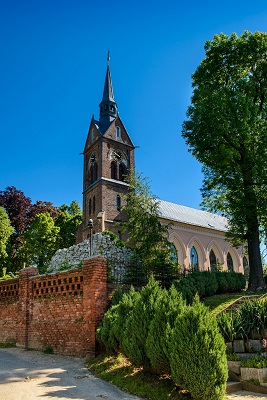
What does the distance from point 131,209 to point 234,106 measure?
706 cm

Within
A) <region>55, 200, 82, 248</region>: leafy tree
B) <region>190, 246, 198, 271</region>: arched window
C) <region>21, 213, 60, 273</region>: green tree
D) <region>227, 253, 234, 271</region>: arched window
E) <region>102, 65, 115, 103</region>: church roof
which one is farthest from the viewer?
<region>227, 253, 234, 271</region>: arched window

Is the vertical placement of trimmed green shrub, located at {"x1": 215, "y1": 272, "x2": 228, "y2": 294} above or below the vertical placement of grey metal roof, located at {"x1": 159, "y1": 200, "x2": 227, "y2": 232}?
below

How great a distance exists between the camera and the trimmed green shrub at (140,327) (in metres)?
7.52

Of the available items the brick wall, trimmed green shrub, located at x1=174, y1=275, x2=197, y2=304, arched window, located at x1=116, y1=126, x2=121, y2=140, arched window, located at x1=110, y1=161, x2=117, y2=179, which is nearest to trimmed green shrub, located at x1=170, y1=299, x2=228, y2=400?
the brick wall

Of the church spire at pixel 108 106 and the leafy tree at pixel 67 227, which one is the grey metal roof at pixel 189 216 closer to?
the leafy tree at pixel 67 227

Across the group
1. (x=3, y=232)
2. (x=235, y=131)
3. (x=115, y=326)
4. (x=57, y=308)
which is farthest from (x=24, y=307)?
(x=3, y=232)

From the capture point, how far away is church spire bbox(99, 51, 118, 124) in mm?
36688

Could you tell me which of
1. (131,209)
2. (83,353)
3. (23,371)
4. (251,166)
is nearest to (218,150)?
(251,166)

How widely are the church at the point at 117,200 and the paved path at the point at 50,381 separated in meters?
19.7

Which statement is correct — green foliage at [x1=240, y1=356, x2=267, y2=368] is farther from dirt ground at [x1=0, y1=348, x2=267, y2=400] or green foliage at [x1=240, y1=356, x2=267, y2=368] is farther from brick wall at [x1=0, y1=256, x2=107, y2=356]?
brick wall at [x1=0, y1=256, x2=107, y2=356]

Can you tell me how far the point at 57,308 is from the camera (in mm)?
11281

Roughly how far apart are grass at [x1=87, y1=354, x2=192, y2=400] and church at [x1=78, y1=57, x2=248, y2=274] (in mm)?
20412

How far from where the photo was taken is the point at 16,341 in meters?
12.4

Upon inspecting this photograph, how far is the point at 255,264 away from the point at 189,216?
767 inches
